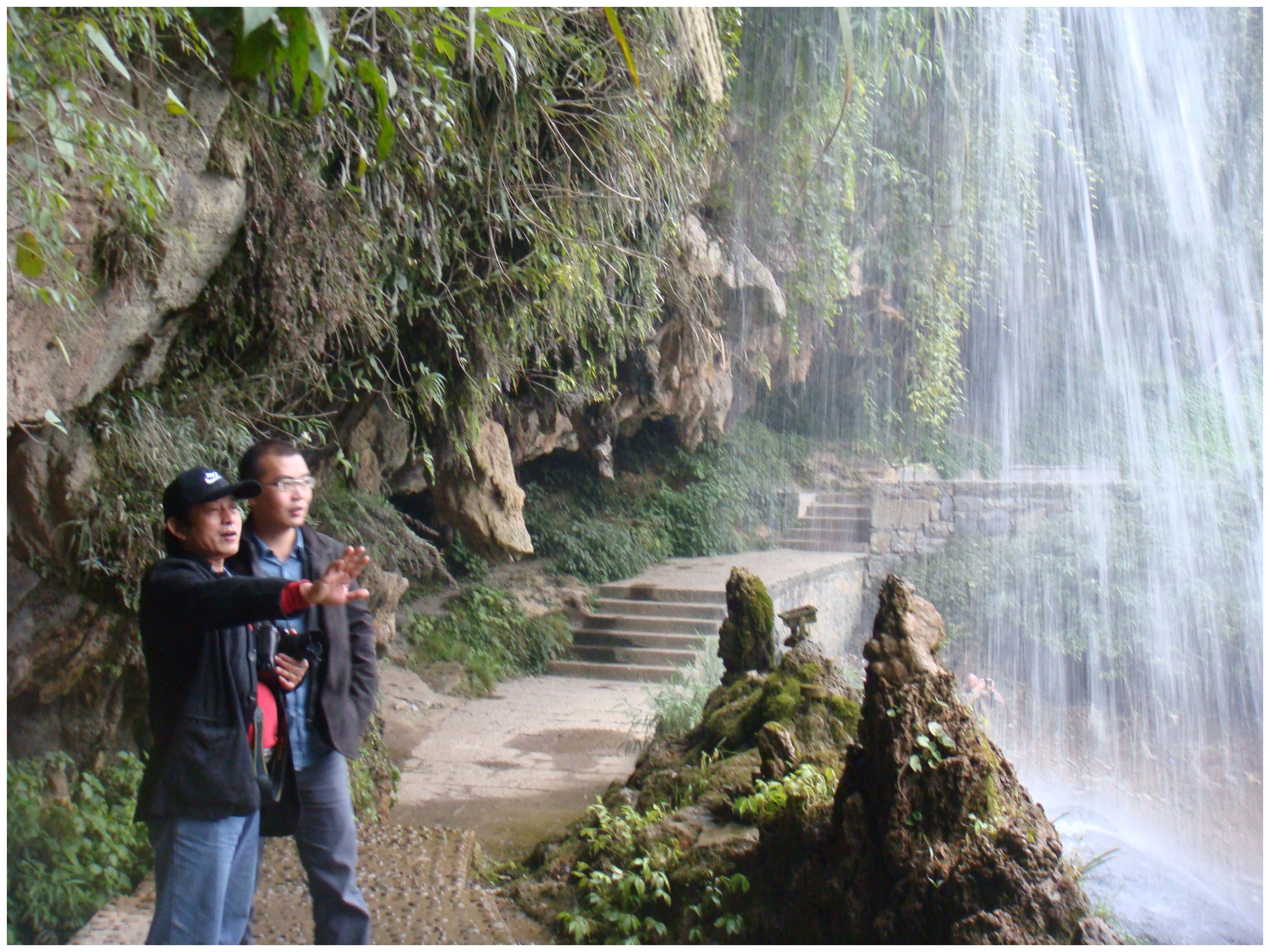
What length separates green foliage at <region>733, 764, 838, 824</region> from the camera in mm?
3152

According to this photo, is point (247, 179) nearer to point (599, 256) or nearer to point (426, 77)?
point (426, 77)

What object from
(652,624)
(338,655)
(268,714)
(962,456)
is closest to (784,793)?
(338,655)

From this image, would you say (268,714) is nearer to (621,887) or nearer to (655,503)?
(621,887)

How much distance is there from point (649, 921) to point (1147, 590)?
1220 centimetres

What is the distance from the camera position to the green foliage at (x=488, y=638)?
8.26 meters

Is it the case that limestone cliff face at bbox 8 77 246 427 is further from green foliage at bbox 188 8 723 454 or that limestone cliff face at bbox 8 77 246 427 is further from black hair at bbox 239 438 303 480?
black hair at bbox 239 438 303 480

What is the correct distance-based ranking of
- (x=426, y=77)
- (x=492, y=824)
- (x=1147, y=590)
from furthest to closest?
(x=1147, y=590)
(x=492, y=824)
(x=426, y=77)

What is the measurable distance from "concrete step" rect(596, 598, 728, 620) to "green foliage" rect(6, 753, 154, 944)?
6.84 m

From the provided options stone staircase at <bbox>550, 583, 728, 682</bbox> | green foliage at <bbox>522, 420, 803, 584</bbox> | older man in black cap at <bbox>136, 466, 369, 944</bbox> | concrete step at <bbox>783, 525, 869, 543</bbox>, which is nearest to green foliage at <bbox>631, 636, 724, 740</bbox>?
stone staircase at <bbox>550, 583, 728, 682</bbox>

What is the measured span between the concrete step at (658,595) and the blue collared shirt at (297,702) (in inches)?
314

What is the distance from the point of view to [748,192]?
30.5 ft

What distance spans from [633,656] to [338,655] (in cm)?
719

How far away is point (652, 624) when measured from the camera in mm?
9539

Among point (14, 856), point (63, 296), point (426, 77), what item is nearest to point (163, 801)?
point (63, 296)
